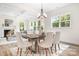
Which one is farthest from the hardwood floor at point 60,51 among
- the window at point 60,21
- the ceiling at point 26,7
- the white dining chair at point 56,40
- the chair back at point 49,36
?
the ceiling at point 26,7

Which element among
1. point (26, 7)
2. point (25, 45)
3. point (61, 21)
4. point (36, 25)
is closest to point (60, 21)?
point (61, 21)

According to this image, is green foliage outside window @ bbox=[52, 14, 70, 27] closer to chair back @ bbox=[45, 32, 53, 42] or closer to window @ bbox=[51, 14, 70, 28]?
window @ bbox=[51, 14, 70, 28]

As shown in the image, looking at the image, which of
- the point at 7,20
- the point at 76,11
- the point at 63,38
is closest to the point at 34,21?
the point at 7,20

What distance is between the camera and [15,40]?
6.13 ft

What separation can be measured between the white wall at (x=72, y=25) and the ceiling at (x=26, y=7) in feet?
0.32

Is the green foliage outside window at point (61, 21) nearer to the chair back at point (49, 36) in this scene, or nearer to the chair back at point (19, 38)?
the chair back at point (49, 36)

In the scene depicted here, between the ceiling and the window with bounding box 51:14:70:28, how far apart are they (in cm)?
21

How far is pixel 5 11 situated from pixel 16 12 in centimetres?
21

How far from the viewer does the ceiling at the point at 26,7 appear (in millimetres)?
1841

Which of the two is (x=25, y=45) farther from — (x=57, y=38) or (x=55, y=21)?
(x=55, y=21)

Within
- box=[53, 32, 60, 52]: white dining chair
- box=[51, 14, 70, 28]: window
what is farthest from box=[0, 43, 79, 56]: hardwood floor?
box=[51, 14, 70, 28]: window

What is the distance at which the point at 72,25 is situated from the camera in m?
1.86

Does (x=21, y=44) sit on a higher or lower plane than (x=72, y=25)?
lower

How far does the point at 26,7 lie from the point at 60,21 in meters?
0.72
